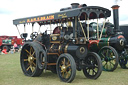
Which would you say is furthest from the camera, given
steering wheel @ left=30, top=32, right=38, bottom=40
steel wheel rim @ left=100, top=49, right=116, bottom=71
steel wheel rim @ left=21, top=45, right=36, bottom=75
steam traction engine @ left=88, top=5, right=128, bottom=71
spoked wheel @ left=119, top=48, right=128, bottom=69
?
spoked wheel @ left=119, top=48, right=128, bottom=69

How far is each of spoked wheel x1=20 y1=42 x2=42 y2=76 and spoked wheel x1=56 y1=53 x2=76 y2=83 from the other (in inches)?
36.7

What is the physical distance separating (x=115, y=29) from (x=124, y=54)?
115cm

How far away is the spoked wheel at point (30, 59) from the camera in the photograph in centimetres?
654

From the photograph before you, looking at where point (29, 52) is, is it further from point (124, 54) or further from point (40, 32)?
point (124, 54)

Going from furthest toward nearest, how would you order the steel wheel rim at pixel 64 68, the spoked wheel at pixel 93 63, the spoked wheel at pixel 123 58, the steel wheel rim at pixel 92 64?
the spoked wheel at pixel 123 58, the steel wheel rim at pixel 92 64, the spoked wheel at pixel 93 63, the steel wheel rim at pixel 64 68

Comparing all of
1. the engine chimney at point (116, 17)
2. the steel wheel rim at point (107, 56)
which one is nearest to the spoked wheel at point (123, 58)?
the steel wheel rim at point (107, 56)

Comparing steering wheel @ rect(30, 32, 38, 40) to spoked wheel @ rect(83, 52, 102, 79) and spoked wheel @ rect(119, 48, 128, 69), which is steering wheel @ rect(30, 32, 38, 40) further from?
spoked wheel @ rect(119, 48, 128, 69)

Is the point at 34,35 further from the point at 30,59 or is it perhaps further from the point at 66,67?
the point at 66,67

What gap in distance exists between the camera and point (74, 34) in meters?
6.01

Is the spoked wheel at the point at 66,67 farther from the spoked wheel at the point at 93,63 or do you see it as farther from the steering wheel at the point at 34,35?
the steering wheel at the point at 34,35

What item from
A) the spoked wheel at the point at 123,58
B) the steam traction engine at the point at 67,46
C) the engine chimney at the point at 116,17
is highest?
the engine chimney at the point at 116,17

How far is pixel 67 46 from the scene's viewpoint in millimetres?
6027

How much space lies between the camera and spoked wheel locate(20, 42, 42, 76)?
654cm

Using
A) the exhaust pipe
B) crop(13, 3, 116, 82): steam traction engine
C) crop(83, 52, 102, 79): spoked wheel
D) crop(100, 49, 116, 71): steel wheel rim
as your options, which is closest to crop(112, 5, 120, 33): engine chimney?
the exhaust pipe
